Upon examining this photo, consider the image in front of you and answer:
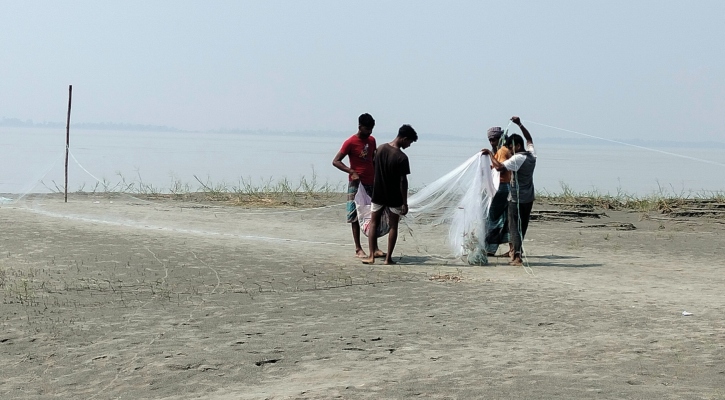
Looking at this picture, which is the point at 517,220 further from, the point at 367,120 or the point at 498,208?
the point at 367,120

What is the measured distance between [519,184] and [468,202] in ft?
1.95

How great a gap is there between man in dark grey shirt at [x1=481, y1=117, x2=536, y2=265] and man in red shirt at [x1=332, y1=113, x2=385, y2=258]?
1.26 meters

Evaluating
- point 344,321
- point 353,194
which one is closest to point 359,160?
point 353,194

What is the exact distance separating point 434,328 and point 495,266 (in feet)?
11.3

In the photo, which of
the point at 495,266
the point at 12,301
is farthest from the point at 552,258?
the point at 12,301

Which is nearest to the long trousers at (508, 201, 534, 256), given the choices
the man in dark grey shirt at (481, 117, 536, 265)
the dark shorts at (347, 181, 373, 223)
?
the man in dark grey shirt at (481, 117, 536, 265)

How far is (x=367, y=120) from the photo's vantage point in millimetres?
10141

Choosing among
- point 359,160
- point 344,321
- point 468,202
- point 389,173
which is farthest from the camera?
point 359,160

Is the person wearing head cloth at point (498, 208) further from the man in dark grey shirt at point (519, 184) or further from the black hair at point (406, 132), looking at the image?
the black hair at point (406, 132)

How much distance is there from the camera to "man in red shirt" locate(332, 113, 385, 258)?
33.6 ft

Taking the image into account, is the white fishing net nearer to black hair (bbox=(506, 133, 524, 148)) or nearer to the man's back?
black hair (bbox=(506, 133, 524, 148))

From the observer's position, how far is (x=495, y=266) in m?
10.1

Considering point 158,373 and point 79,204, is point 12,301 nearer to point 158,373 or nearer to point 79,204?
point 158,373

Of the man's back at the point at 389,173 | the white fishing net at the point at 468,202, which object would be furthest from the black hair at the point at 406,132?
the white fishing net at the point at 468,202
